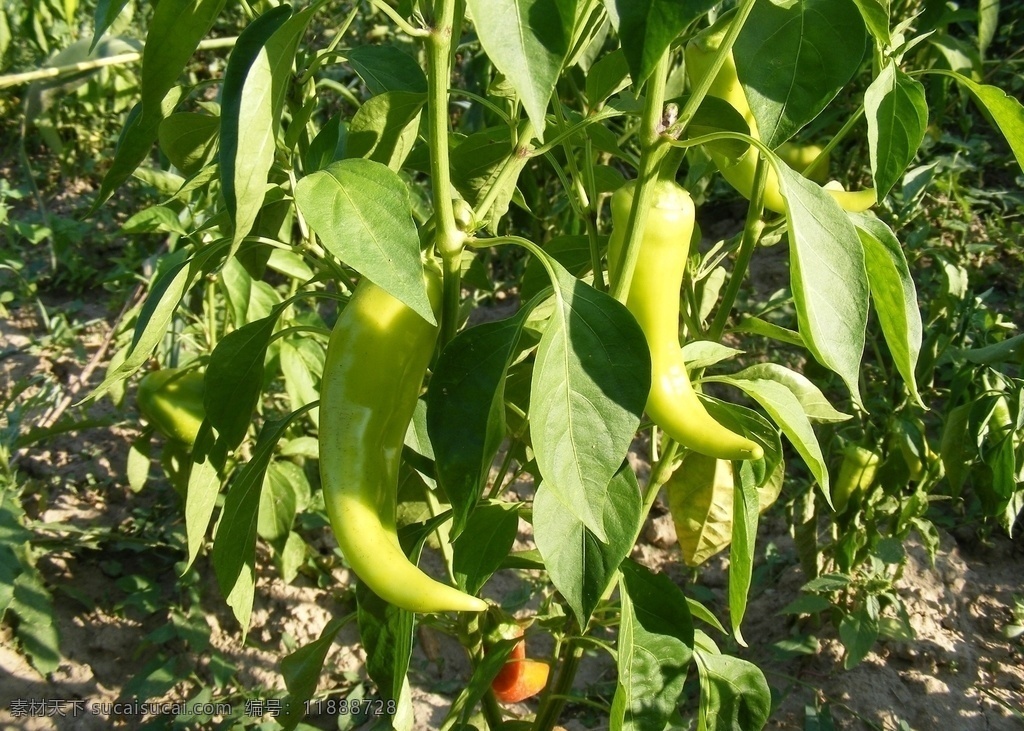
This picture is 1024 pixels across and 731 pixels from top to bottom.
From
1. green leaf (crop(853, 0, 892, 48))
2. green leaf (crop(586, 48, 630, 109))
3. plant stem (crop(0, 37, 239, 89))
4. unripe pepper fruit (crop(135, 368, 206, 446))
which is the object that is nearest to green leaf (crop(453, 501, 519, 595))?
green leaf (crop(586, 48, 630, 109))

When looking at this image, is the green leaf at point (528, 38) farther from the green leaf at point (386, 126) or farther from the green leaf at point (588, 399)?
the green leaf at point (386, 126)

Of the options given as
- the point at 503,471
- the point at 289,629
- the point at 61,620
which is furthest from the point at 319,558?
the point at 503,471

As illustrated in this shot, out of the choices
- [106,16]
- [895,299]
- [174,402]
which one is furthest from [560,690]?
[106,16]

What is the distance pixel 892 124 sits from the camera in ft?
2.48

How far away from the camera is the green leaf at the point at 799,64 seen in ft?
2.23

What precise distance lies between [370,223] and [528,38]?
0.16m

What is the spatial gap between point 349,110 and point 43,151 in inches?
47.6

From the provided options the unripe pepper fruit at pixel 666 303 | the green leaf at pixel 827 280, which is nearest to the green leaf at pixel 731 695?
the unripe pepper fruit at pixel 666 303

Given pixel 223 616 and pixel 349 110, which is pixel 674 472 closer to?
pixel 223 616

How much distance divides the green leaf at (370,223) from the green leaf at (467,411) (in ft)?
0.39

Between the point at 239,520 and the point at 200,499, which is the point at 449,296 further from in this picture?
the point at 200,499

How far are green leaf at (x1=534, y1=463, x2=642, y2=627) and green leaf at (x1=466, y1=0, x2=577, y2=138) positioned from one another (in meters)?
0.33

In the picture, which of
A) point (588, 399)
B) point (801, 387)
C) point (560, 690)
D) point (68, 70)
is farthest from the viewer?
point (68, 70)

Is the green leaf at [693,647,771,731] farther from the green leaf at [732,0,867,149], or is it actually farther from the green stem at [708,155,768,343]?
the green leaf at [732,0,867,149]
